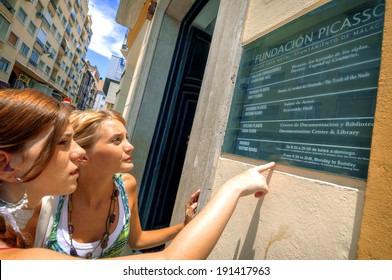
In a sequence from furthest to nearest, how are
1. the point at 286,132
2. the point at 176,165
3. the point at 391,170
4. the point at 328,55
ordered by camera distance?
the point at 176,165, the point at 286,132, the point at 328,55, the point at 391,170

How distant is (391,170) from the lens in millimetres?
694

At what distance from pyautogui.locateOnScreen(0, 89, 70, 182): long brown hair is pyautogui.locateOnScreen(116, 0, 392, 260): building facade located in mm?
950

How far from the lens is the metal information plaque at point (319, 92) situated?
0.84 meters

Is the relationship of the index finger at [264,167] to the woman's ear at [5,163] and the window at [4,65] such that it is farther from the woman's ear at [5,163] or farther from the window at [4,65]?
the window at [4,65]

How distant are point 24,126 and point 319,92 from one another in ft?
4.34

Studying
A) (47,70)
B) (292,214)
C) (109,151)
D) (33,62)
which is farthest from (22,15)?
(292,214)

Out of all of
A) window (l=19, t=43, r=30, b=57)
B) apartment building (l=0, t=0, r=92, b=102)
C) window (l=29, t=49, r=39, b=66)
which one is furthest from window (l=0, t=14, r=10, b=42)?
window (l=29, t=49, r=39, b=66)

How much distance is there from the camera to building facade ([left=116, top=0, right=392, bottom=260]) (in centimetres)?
79

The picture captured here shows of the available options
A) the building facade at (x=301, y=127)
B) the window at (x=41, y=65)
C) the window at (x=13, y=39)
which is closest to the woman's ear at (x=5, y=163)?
the building facade at (x=301, y=127)

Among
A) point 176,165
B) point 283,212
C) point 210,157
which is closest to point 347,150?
point 283,212

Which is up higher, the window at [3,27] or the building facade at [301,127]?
the window at [3,27]

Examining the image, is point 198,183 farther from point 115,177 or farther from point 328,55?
point 328,55

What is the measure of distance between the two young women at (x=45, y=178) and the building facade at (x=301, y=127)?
20 centimetres
